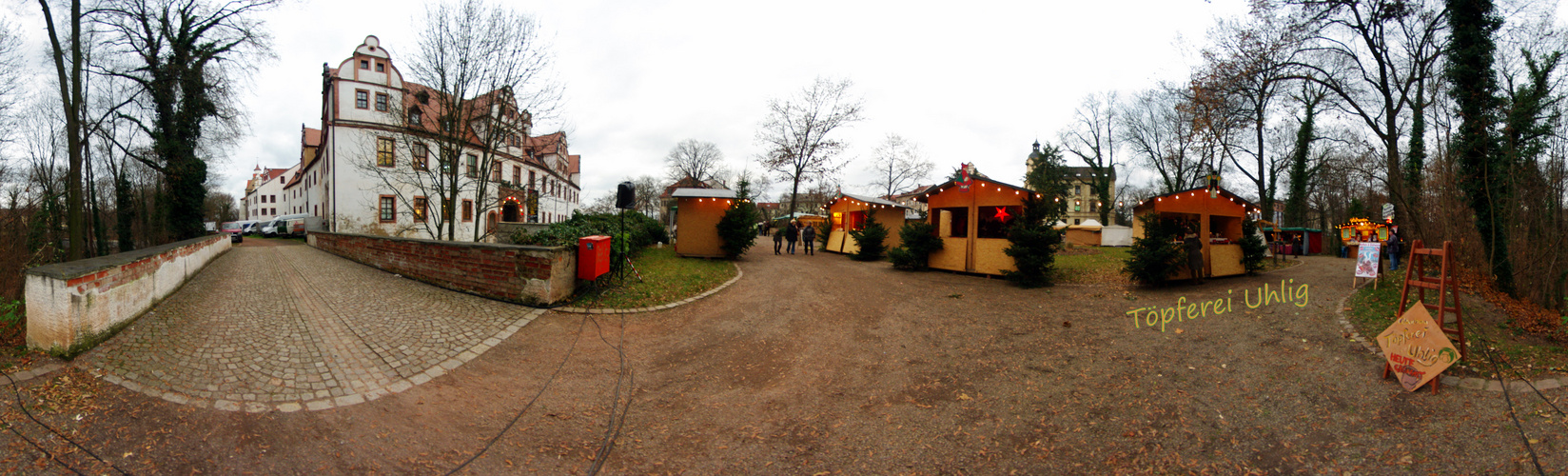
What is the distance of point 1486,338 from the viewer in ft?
17.6

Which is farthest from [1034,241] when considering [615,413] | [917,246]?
[615,413]

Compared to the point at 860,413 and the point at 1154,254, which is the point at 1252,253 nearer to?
the point at 1154,254

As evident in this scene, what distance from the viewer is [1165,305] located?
29.3 feet

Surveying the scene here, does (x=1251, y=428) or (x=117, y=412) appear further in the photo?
(x=1251, y=428)

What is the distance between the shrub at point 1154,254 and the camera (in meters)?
10.4

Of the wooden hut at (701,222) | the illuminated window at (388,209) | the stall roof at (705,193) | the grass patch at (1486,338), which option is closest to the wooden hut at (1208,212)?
the grass patch at (1486,338)

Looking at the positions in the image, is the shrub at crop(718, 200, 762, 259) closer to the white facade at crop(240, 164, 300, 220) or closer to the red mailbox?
the red mailbox

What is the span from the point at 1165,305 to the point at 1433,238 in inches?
184

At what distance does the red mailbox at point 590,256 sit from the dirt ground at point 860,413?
108cm

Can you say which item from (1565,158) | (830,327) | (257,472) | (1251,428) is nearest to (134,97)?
(257,472)

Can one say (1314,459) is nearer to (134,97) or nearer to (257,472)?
(257,472)

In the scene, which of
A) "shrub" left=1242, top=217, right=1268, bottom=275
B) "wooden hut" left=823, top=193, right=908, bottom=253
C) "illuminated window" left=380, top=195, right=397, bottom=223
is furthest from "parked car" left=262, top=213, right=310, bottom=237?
"shrub" left=1242, top=217, right=1268, bottom=275

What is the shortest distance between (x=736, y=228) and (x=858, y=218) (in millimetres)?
7161

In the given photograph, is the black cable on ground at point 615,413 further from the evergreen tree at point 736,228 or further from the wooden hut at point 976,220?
the wooden hut at point 976,220
